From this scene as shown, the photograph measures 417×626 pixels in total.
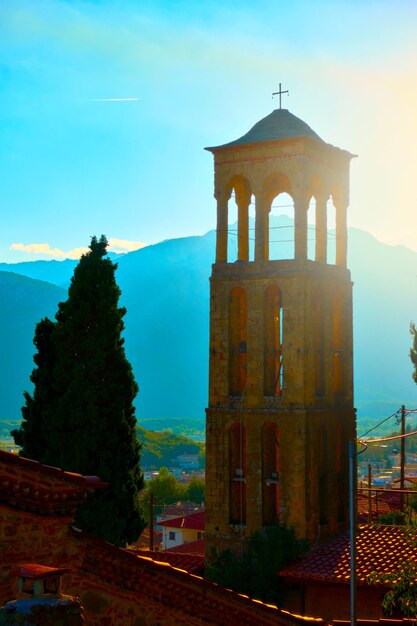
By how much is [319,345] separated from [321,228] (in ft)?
12.5

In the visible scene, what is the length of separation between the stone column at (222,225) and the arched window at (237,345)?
135 cm

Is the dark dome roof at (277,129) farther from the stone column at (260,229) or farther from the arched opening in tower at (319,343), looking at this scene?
the arched opening in tower at (319,343)

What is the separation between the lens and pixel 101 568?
15.5 meters

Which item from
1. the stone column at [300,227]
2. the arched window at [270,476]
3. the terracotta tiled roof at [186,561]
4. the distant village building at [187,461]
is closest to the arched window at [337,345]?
the stone column at [300,227]

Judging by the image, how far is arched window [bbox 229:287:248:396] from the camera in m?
30.5

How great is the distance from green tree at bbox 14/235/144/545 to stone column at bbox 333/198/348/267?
7434 millimetres

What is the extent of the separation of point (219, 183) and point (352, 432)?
364 inches

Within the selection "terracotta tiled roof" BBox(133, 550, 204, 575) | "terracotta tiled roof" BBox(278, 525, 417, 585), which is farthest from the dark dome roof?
"terracotta tiled roof" BBox(133, 550, 204, 575)

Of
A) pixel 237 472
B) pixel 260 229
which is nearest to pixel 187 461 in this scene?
pixel 237 472

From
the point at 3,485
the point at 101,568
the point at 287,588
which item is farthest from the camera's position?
the point at 287,588

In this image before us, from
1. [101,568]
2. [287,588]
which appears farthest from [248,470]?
[101,568]

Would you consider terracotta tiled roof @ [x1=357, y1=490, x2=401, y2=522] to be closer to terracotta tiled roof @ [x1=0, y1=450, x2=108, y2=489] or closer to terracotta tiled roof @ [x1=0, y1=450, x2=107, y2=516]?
terracotta tiled roof @ [x1=0, y1=450, x2=108, y2=489]

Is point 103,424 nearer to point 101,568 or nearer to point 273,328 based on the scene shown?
point 273,328

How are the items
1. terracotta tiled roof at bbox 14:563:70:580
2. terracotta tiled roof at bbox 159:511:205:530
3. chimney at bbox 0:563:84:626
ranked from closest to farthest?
chimney at bbox 0:563:84:626 < terracotta tiled roof at bbox 14:563:70:580 < terracotta tiled roof at bbox 159:511:205:530
